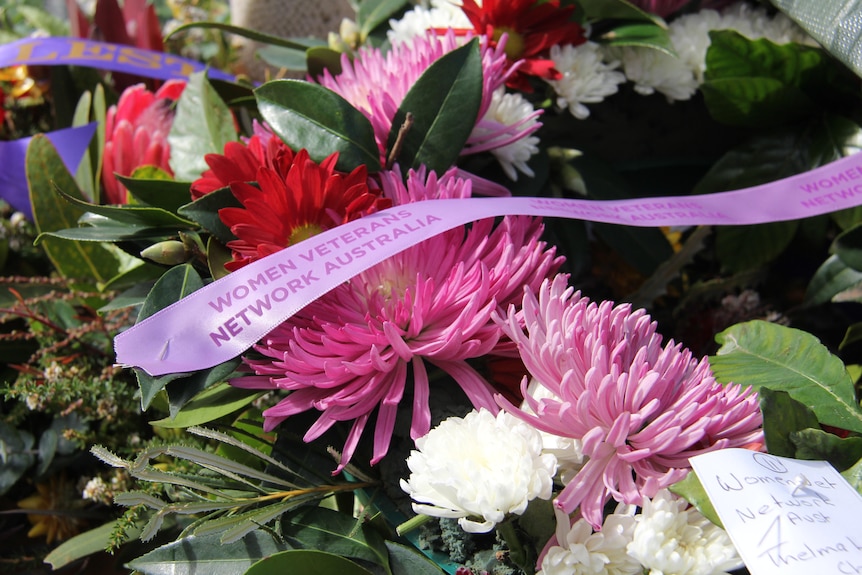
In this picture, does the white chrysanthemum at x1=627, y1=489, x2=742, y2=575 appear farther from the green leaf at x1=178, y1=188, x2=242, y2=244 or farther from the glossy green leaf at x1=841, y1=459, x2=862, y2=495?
the green leaf at x1=178, y1=188, x2=242, y2=244

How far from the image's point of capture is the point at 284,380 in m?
0.45

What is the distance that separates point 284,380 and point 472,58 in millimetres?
314

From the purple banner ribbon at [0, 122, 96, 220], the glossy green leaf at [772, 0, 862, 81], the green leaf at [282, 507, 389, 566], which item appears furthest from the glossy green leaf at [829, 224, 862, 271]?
the purple banner ribbon at [0, 122, 96, 220]

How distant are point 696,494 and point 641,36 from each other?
0.54 meters

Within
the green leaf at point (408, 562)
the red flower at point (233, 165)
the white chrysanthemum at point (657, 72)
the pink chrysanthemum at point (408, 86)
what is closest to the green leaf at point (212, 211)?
the red flower at point (233, 165)

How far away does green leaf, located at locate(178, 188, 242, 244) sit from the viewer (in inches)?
21.0

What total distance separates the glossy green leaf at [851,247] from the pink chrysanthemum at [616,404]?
305 mm

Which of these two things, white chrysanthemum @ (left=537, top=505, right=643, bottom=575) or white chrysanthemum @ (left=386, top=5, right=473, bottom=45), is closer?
white chrysanthemum @ (left=537, top=505, right=643, bottom=575)

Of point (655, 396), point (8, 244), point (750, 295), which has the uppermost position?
point (655, 396)

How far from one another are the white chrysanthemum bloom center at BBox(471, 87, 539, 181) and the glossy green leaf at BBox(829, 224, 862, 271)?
0.93 ft

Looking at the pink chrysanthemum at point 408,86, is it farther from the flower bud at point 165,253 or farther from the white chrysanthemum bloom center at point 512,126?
the flower bud at point 165,253

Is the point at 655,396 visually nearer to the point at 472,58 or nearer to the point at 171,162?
the point at 472,58

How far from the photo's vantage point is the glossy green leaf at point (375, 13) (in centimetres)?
89

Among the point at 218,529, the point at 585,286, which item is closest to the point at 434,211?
the point at 218,529
